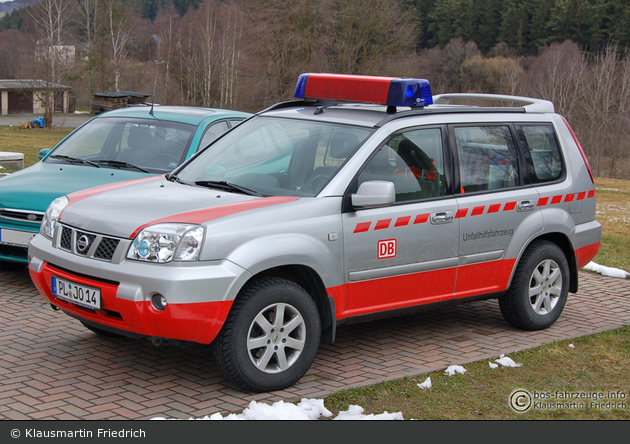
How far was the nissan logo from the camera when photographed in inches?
179

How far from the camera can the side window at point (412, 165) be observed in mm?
5070

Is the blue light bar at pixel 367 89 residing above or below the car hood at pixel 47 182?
above

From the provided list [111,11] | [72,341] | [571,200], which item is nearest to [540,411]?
[571,200]

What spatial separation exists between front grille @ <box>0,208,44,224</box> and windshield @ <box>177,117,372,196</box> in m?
1.84

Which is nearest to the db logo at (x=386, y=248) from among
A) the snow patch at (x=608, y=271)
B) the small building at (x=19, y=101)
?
the snow patch at (x=608, y=271)

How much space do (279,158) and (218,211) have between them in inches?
38.2

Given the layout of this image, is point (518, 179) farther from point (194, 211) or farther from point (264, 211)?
point (194, 211)

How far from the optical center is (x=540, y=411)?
4.47 metres

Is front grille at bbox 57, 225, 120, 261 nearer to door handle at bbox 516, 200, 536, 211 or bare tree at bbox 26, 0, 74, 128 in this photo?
door handle at bbox 516, 200, 536, 211

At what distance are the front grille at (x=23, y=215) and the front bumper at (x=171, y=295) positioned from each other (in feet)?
8.34

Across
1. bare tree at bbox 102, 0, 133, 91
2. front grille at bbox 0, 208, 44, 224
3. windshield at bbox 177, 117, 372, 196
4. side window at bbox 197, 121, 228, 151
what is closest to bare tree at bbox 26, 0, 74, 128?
bare tree at bbox 102, 0, 133, 91

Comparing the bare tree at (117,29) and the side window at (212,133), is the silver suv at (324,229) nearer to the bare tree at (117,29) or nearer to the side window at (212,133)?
the side window at (212,133)

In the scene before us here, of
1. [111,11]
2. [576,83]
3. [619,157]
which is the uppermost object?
[111,11]

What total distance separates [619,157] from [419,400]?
191 feet
